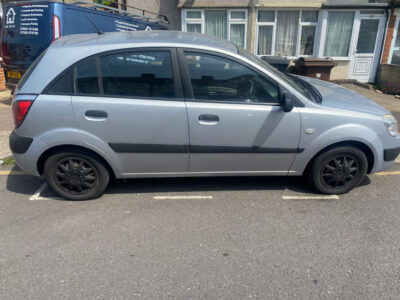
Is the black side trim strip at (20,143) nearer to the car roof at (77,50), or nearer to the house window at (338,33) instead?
the car roof at (77,50)

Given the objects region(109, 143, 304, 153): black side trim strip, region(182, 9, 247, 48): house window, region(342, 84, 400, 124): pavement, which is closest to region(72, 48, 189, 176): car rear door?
region(109, 143, 304, 153): black side trim strip

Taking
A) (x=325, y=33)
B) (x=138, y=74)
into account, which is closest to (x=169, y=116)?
(x=138, y=74)

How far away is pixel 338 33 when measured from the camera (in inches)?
394

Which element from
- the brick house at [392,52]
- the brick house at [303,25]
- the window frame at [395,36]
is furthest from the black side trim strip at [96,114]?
the window frame at [395,36]

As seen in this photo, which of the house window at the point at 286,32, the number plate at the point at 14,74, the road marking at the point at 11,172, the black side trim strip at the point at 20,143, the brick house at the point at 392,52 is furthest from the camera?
the house window at the point at 286,32

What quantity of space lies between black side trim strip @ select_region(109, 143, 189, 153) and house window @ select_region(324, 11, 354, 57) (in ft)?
29.5

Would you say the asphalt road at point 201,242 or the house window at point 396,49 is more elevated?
the house window at point 396,49

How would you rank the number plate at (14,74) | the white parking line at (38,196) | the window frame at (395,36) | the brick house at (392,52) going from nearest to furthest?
the white parking line at (38,196), the number plate at (14,74), the brick house at (392,52), the window frame at (395,36)

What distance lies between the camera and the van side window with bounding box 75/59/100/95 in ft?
9.70

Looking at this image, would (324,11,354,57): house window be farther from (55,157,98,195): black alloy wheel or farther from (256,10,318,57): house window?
(55,157,98,195): black alloy wheel

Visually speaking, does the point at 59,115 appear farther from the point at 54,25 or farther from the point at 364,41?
the point at 364,41

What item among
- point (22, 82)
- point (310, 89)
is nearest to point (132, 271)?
point (22, 82)

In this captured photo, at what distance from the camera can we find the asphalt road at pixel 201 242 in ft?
7.22

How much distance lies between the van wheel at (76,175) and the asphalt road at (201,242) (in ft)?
0.46
